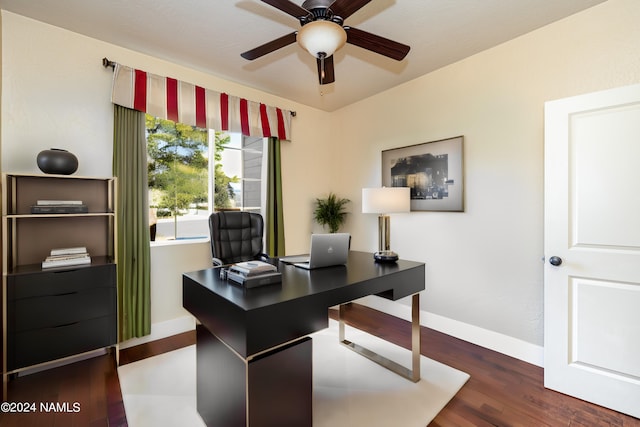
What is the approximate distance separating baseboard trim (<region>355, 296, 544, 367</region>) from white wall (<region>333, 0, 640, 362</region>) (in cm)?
5

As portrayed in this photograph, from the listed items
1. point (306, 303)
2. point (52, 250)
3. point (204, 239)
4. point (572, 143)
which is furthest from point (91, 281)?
point (572, 143)

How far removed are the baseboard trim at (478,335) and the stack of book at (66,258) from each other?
3.02m

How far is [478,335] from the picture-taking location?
8.96 feet

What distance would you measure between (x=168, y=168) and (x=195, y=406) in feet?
7.23

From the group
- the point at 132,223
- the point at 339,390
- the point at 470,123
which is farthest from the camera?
the point at 470,123

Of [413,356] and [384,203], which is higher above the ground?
[384,203]

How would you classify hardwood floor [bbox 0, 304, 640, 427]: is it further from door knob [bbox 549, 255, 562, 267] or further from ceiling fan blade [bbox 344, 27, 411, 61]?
ceiling fan blade [bbox 344, 27, 411, 61]

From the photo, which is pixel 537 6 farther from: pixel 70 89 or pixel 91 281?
pixel 91 281

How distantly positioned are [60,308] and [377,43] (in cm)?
284

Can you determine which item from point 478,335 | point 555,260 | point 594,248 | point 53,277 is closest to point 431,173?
point 555,260

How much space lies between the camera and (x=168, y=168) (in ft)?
9.87

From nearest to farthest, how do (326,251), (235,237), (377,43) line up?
1. (377,43)
2. (326,251)
3. (235,237)

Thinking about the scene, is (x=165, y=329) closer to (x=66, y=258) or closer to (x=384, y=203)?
(x=66, y=258)

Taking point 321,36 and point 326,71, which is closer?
point 321,36
